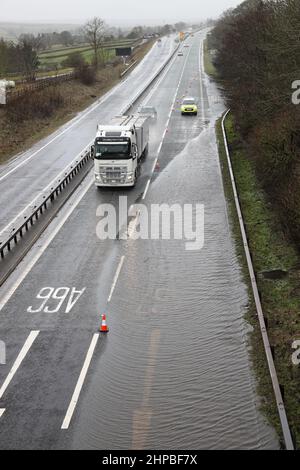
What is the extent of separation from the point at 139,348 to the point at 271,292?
5491 millimetres

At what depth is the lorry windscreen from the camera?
31859mm

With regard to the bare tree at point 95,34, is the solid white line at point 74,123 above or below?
below

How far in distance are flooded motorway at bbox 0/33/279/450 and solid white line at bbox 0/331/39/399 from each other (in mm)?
208

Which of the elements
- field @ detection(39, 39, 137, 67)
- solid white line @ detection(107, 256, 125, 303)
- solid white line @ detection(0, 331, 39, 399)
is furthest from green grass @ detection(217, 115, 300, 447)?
field @ detection(39, 39, 137, 67)

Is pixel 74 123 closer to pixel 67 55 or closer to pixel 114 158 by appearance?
pixel 114 158

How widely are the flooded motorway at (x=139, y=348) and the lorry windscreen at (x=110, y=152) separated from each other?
3.86m

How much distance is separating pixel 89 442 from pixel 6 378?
3517 millimetres

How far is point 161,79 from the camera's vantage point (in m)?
88.3

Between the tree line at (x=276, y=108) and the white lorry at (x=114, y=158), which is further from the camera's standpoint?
the white lorry at (x=114, y=158)

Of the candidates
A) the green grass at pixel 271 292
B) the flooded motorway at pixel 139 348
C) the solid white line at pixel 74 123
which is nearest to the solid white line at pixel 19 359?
the flooded motorway at pixel 139 348

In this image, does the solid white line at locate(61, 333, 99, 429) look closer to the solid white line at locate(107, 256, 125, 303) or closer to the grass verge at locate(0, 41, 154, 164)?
the solid white line at locate(107, 256, 125, 303)

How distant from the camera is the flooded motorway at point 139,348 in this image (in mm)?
12672

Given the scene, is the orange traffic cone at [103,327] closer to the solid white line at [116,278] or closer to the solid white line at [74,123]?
the solid white line at [116,278]

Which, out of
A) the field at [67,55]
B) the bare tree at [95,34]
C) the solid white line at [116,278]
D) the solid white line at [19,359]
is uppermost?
the bare tree at [95,34]
